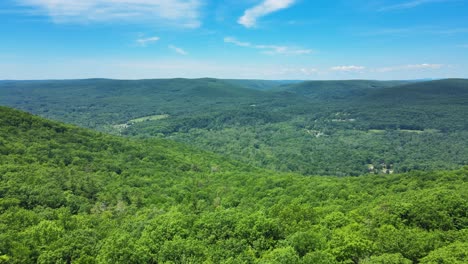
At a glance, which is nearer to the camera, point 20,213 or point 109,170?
point 20,213

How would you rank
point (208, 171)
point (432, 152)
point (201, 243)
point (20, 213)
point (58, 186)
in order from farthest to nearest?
point (432, 152)
point (208, 171)
point (58, 186)
point (20, 213)
point (201, 243)

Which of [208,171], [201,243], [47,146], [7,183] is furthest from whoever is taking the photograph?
[208,171]

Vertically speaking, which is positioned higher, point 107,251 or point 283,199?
point 107,251

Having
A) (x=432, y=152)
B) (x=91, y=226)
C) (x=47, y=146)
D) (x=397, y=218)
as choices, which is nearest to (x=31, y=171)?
(x=47, y=146)

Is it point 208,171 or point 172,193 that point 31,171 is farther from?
point 208,171

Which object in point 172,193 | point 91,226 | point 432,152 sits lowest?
point 432,152

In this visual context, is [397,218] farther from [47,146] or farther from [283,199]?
[47,146]
